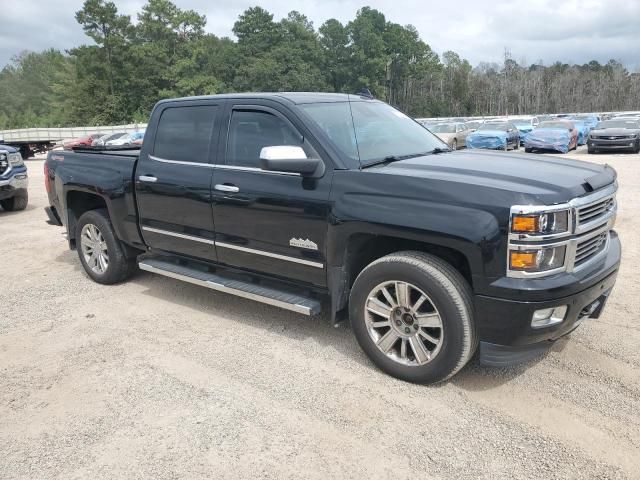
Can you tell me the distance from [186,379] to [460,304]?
1.95m

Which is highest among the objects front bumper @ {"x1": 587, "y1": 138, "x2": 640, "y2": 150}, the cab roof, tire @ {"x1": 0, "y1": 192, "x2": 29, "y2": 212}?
the cab roof

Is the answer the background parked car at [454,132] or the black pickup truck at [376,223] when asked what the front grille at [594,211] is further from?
the background parked car at [454,132]

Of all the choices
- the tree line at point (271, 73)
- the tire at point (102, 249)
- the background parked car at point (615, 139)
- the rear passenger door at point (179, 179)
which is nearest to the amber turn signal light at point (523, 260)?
the rear passenger door at point (179, 179)

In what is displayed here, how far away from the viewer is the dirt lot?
2879 mm

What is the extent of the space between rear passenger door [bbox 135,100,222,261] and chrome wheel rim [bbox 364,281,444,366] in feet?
5.47

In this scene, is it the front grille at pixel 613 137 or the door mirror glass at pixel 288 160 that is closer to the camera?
the door mirror glass at pixel 288 160

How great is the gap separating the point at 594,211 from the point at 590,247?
9.1 inches

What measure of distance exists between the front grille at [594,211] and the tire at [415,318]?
79cm

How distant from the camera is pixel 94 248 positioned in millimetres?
5926

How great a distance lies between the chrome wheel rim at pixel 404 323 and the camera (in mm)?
3471

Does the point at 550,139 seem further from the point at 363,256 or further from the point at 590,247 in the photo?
the point at 363,256

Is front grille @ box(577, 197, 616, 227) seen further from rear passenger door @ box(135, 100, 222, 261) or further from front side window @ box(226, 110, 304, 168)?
rear passenger door @ box(135, 100, 222, 261)

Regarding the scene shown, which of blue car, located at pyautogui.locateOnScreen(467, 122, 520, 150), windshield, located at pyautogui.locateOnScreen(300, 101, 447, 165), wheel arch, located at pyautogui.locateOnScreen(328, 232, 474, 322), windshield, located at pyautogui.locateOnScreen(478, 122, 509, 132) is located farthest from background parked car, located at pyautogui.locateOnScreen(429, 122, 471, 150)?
wheel arch, located at pyautogui.locateOnScreen(328, 232, 474, 322)

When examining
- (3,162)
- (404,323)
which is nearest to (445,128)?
(3,162)
